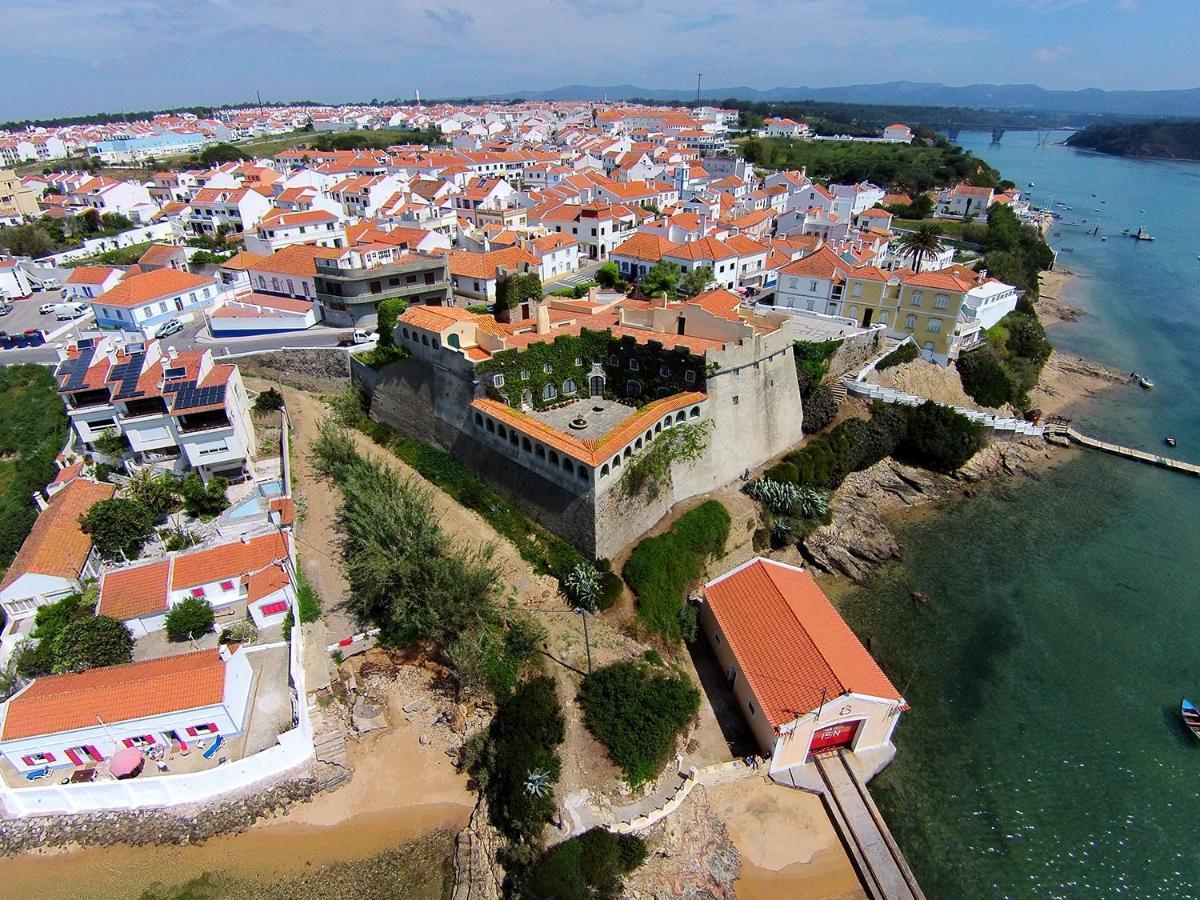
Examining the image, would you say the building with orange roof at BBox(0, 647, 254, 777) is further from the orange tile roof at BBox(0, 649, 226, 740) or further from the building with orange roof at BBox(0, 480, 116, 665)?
the building with orange roof at BBox(0, 480, 116, 665)

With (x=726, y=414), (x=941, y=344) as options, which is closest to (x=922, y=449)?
(x=941, y=344)

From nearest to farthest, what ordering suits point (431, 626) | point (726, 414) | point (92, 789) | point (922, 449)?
point (92, 789) → point (431, 626) → point (726, 414) → point (922, 449)

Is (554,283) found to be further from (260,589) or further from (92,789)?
(92,789)

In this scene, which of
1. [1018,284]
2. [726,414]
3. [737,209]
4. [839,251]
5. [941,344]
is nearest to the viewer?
[726,414]

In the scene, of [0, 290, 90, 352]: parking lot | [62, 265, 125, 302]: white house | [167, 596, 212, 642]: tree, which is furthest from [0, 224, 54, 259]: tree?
[167, 596, 212, 642]: tree

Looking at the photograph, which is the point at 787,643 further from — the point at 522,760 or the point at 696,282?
the point at 696,282

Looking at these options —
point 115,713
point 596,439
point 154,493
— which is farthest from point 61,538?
point 596,439
